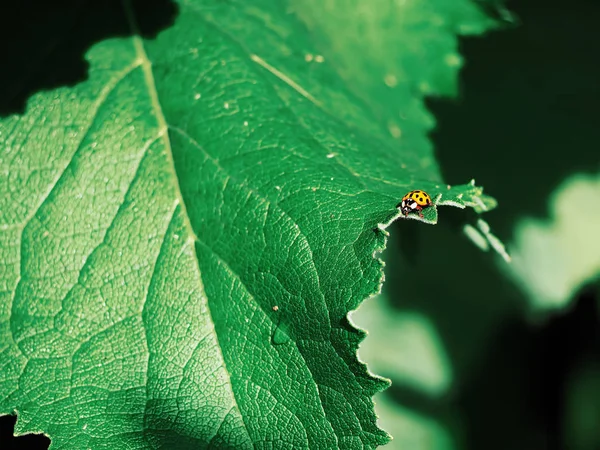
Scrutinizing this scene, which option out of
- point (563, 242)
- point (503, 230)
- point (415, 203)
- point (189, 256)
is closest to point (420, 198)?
point (415, 203)

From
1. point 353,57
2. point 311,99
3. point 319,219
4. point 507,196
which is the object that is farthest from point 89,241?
point 507,196

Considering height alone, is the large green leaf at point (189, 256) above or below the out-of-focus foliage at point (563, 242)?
below

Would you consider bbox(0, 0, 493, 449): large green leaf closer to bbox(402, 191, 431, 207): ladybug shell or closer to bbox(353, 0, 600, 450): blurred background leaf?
bbox(402, 191, 431, 207): ladybug shell

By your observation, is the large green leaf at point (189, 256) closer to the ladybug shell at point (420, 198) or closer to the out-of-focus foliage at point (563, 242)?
the ladybug shell at point (420, 198)

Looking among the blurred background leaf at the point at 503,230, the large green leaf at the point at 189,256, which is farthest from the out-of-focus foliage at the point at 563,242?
the large green leaf at the point at 189,256

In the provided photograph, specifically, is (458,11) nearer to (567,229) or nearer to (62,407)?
(567,229)

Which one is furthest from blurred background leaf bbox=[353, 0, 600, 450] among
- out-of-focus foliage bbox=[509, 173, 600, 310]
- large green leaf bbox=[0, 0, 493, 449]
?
large green leaf bbox=[0, 0, 493, 449]
